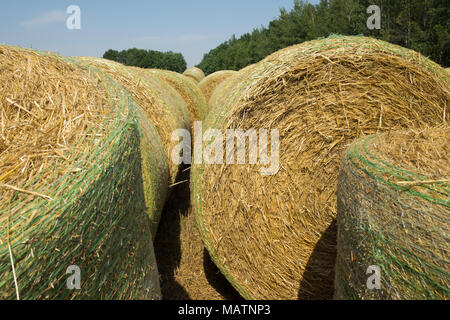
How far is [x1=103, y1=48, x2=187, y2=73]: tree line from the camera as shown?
69.5 meters

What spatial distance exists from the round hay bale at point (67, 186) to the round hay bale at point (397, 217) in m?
1.23

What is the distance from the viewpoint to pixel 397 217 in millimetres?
1412

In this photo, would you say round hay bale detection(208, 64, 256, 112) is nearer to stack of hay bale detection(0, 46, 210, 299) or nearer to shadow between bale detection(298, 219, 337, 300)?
stack of hay bale detection(0, 46, 210, 299)

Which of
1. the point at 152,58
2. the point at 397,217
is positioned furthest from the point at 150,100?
the point at 152,58

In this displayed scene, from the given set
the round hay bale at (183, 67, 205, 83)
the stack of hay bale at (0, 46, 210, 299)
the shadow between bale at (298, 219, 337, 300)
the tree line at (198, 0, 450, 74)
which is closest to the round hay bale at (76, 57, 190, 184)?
the stack of hay bale at (0, 46, 210, 299)

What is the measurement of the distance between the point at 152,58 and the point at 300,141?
7391 centimetres

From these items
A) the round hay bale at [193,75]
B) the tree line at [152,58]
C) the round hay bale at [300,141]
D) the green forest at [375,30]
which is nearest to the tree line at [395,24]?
the green forest at [375,30]

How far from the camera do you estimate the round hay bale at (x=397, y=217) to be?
4.22 ft

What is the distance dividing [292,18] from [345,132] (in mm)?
39633

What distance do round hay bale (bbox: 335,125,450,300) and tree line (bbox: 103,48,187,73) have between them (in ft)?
228

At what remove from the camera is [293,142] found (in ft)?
9.86

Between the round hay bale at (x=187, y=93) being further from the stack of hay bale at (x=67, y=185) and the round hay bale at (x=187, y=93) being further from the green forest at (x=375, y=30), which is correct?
the green forest at (x=375, y=30)
